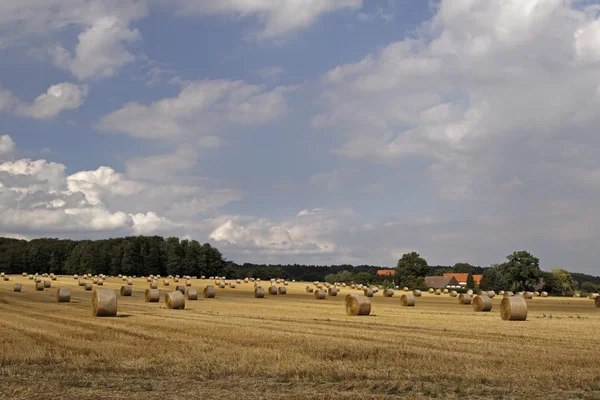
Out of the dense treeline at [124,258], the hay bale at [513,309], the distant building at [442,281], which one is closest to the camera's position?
the hay bale at [513,309]

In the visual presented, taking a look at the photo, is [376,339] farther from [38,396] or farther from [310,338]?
[38,396]

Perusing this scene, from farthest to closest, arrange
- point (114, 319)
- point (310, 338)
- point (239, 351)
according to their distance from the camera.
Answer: point (114, 319)
point (310, 338)
point (239, 351)

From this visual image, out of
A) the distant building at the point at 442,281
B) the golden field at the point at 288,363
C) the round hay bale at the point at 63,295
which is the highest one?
the distant building at the point at 442,281

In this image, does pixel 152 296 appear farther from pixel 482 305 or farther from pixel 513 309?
pixel 513 309

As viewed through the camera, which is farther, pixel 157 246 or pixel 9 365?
pixel 157 246

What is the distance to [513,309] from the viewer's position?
3089 centimetres

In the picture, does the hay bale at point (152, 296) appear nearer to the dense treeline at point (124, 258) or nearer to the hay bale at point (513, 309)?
the hay bale at point (513, 309)

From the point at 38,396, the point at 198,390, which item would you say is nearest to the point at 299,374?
the point at 198,390

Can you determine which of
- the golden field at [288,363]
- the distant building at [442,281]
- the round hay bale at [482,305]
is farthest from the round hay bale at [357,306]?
the distant building at [442,281]

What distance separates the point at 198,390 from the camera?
12.1 meters

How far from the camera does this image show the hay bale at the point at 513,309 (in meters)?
30.9

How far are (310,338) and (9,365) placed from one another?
8342mm

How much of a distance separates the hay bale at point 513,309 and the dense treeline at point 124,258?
10284 centimetres

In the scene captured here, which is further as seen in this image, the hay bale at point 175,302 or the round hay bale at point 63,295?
the round hay bale at point 63,295
